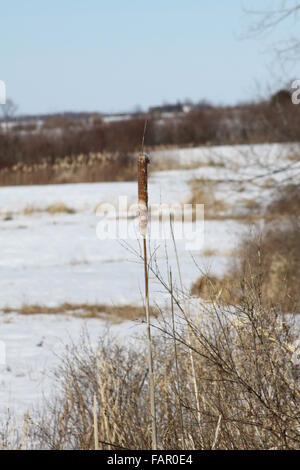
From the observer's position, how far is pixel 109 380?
3785 millimetres

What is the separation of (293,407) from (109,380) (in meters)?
1.37

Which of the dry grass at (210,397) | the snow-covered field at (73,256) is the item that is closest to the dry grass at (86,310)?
the snow-covered field at (73,256)

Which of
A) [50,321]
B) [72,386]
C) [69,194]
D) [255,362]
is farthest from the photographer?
[69,194]

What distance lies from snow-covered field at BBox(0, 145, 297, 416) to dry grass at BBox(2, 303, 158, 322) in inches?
5.6

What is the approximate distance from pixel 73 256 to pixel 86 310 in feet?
12.9

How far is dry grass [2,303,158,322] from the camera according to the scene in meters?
8.36

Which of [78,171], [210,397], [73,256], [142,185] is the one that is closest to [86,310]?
[73,256]

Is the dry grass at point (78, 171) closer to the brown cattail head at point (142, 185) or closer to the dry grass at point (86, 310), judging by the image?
the dry grass at point (86, 310)

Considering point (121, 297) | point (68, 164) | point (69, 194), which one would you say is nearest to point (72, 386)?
point (121, 297)

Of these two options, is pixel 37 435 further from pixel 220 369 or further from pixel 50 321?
pixel 50 321

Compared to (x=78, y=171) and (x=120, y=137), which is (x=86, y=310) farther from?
(x=120, y=137)

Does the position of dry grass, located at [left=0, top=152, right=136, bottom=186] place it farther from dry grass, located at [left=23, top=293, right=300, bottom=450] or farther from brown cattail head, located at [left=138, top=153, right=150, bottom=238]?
brown cattail head, located at [left=138, top=153, right=150, bottom=238]

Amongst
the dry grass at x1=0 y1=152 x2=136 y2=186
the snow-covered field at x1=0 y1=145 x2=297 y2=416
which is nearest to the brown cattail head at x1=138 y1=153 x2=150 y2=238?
the snow-covered field at x1=0 y1=145 x2=297 y2=416

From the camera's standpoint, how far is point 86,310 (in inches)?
346
